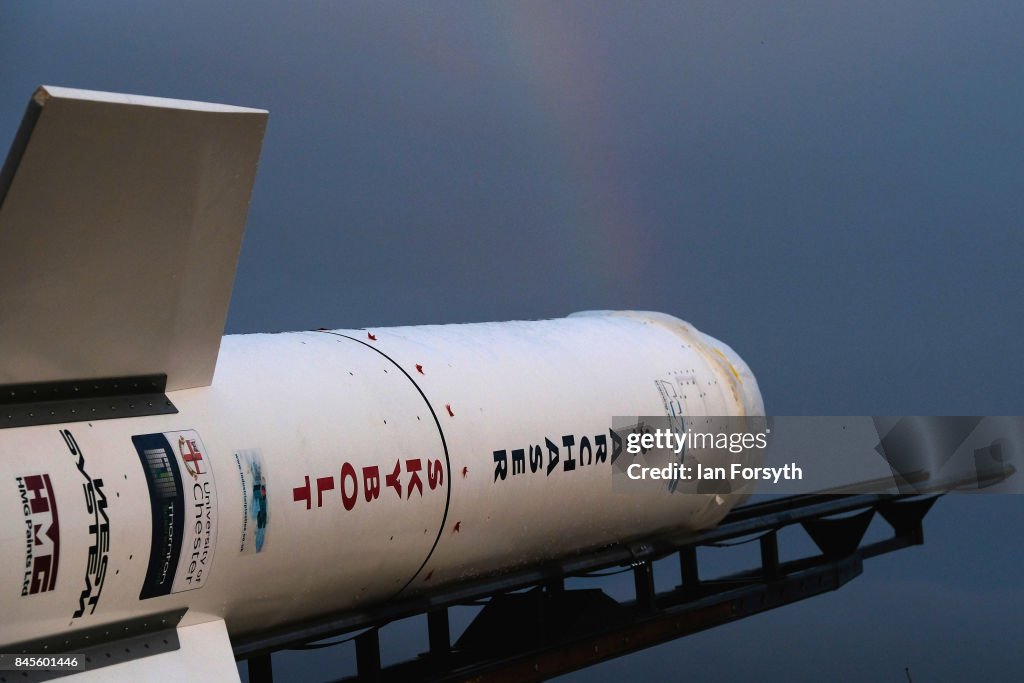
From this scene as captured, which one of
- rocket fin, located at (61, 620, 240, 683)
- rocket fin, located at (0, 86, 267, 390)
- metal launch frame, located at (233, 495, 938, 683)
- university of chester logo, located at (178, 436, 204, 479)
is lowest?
metal launch frame, located at (233, 495, 938, 683)

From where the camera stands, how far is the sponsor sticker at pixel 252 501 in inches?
144

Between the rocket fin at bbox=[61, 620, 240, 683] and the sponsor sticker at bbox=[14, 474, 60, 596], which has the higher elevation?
the sponsor sticker at bbox=[14, 474, 60, 596]

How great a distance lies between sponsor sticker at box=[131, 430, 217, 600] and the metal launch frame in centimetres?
47

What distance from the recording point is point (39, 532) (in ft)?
10.3

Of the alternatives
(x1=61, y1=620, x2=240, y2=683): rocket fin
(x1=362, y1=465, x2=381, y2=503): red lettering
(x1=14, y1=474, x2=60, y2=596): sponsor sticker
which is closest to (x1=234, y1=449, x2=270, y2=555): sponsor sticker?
(x1=61, y1=620, x2=240, y2=683): rocket fin

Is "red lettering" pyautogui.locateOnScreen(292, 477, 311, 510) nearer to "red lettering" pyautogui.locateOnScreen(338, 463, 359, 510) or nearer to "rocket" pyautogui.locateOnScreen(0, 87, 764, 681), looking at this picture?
"rocket" pyautogui.locateOnScreen(0, 87, 764, 681)

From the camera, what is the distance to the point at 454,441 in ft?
14.3

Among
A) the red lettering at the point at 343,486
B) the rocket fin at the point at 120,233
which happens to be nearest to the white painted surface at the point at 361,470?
the red lettering at the point at 343,486

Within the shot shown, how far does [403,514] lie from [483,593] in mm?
758

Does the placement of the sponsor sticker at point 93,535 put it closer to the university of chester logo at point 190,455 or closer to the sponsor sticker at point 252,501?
the university of chester logo at point 190,455

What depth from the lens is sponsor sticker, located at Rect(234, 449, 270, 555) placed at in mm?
3648

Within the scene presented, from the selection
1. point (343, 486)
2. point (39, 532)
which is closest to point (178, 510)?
point (39, 532)

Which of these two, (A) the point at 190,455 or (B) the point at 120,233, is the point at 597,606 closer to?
(A) the point at 190,455

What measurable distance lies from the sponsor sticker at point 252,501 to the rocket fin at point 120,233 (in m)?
0.30
